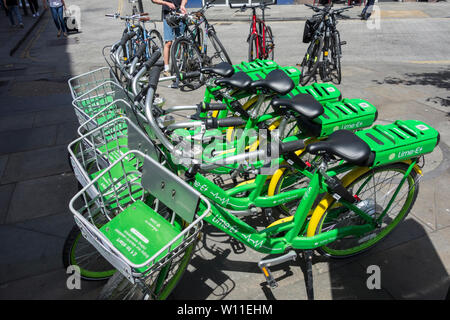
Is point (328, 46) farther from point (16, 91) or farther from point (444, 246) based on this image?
point (16, 91)

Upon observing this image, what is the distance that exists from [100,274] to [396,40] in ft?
36.9

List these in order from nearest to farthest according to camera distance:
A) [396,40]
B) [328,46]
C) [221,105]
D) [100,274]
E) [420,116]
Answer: [100,274] < [221,105] < [420,116] < [328,46] < [396,40]

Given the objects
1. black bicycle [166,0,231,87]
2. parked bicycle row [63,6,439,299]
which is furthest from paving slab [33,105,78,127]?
parked bicycle row [63,6,439,299]

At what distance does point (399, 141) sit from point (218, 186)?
1429 mm

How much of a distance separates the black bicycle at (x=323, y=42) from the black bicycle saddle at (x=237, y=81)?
12.9 feet

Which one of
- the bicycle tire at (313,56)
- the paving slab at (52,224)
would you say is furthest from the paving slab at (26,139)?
the bicycle tire at (313,56)

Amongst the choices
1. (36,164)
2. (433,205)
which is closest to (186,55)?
(36,164)

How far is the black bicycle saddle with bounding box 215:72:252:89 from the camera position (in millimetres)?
3217

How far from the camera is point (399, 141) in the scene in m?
2.37

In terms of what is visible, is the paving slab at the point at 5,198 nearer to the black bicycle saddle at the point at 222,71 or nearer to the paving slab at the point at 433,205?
the black bicycle saddle at the point at 222,71

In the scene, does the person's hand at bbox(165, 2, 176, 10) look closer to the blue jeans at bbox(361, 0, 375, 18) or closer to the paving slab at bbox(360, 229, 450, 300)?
the paving slab at bbox(360, 229, 450, 300)

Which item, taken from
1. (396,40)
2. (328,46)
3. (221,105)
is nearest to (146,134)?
(221,105)

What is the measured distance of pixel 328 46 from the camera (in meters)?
6.71
